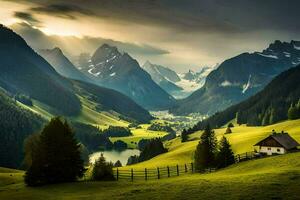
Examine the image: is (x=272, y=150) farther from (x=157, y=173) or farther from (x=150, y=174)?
(x=150, y=174)

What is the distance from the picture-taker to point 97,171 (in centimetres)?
6519

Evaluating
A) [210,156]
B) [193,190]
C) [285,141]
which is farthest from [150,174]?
[193,190]

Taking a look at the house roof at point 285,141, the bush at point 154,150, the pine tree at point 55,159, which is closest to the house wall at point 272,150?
the house roof at point 285,141

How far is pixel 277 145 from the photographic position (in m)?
94.8

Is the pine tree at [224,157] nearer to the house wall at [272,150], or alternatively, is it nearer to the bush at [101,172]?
the bush at [101,172]

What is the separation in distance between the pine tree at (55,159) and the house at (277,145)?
172 feet

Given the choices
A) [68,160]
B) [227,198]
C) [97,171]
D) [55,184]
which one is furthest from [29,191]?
[227,198]

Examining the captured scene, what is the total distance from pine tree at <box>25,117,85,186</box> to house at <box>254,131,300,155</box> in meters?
52.3

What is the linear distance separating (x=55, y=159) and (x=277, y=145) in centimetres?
5767

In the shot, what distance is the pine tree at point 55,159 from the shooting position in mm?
59994

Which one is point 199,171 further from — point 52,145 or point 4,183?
point 4,183

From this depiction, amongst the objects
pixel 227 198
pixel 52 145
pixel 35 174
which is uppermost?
pixel 52 145

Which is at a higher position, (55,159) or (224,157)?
(224,157)

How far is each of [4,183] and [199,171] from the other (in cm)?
3990
